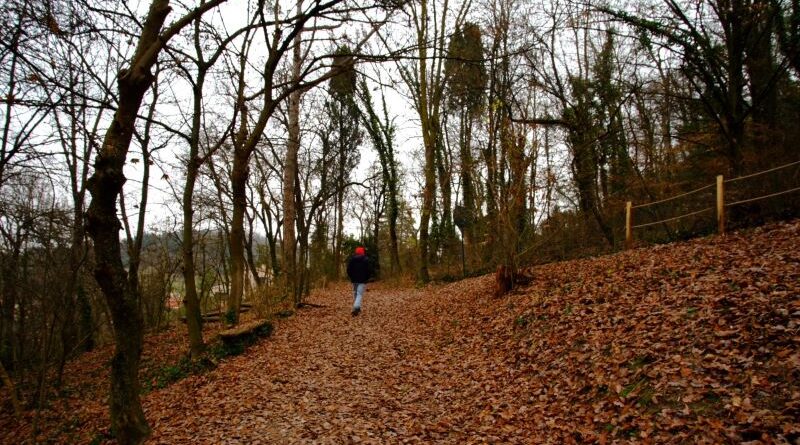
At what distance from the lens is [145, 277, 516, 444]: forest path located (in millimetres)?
4789

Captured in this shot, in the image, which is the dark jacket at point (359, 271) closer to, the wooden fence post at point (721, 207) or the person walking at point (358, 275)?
the person walking at point (358, 275)

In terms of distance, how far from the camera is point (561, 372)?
5.25 metres

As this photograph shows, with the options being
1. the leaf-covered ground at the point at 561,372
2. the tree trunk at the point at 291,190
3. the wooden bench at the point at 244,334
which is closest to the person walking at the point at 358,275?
the tree trunk at the point at 291,190

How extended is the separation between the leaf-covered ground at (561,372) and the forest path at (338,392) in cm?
3

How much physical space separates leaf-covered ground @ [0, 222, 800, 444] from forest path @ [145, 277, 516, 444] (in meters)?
0.03

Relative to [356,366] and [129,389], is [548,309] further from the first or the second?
[129,389]

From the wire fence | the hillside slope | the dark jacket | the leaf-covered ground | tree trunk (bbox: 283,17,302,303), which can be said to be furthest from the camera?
tree trunk (bbox: 283,17,302,303)

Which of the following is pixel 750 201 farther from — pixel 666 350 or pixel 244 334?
pixel 244 334

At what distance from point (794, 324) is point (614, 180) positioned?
40.6ft

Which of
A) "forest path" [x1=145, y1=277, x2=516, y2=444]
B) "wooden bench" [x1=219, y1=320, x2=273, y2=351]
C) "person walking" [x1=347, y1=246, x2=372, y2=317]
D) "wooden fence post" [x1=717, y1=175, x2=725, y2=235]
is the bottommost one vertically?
"forest path" [x1=145, y1=277, x2=516, y2=444]

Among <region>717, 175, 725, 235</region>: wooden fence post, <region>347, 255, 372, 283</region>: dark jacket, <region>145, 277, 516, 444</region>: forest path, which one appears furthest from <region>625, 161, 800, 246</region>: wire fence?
<region>347, 255, 372, 283</region>: dark jacket

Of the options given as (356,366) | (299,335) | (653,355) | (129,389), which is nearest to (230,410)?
(129,389)

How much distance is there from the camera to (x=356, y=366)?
7000 millimetres

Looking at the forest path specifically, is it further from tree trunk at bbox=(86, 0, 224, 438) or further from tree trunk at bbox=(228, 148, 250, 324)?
tree trunk at bbox=(228, 148, 250, 324)
